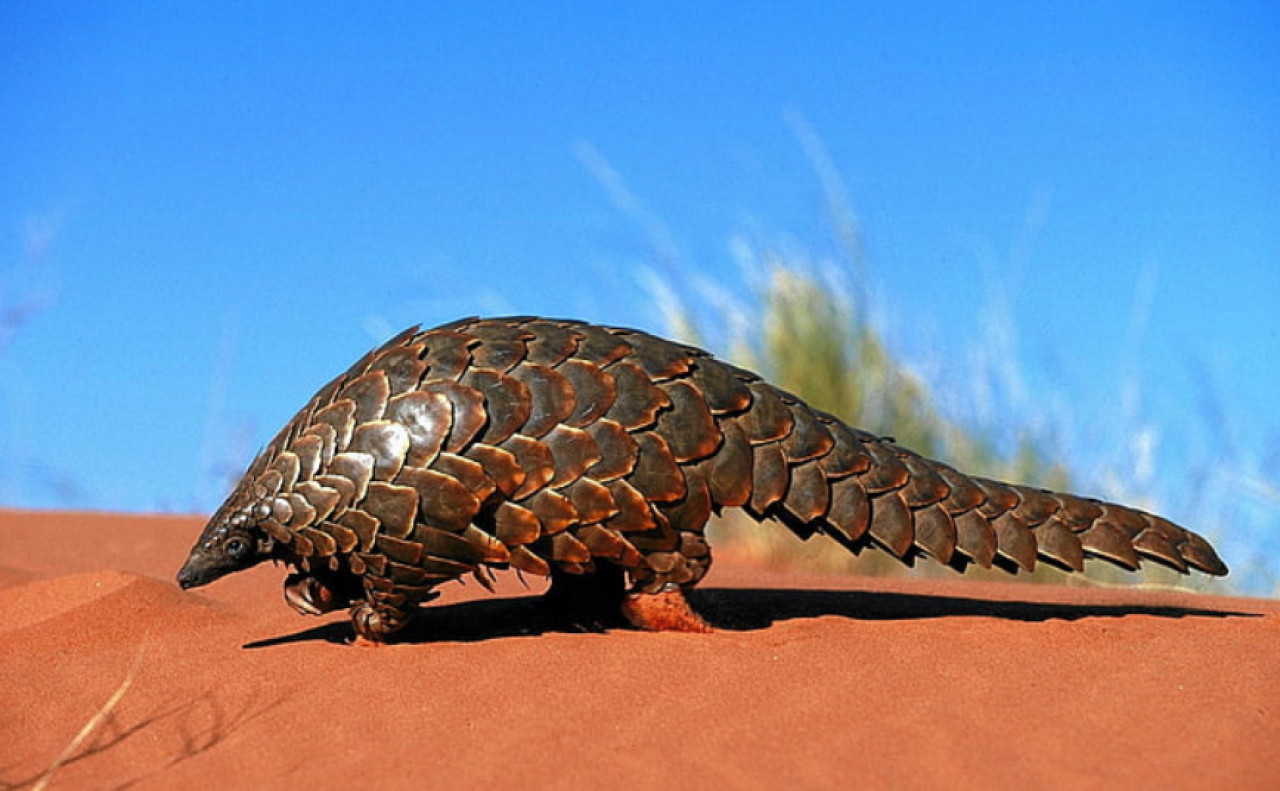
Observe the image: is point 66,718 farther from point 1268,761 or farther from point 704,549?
point 1268,761

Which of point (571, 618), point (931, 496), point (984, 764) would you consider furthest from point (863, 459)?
point (984, 764)

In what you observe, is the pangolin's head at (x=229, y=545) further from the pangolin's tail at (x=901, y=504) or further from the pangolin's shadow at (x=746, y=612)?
the pangolin's tail at (x=901, y=504)

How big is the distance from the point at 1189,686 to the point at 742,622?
1857mm

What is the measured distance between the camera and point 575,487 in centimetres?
520

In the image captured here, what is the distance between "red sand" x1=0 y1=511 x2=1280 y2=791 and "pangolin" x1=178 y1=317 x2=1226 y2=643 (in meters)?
0.30

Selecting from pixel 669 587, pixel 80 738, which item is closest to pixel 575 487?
pixel 669 587

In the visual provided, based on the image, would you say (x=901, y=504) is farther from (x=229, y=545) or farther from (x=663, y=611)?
(x=229, y=545)

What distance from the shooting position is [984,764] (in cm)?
402

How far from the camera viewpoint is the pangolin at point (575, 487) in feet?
17.1

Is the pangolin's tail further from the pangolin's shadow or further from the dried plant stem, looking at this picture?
the dried plant stem

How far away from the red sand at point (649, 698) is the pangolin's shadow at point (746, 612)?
0.10 ft


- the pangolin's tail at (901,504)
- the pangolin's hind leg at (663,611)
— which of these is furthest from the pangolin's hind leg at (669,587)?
the pangolin's tail at (901,504)

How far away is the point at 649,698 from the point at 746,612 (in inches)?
69.9

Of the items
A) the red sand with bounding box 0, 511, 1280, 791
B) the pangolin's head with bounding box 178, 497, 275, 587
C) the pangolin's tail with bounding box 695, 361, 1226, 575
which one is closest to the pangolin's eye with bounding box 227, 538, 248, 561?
the pangolin's head with bounding box 178, 497, 275, 587
